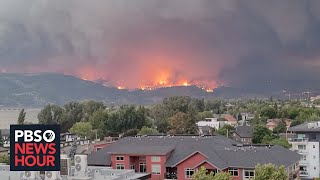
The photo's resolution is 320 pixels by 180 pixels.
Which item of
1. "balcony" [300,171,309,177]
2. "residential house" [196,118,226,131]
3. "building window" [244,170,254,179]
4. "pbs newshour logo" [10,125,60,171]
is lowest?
"balcony" [300,171,309,177]

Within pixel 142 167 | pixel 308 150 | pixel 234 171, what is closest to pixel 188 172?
pixel 234 171

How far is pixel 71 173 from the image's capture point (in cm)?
4728

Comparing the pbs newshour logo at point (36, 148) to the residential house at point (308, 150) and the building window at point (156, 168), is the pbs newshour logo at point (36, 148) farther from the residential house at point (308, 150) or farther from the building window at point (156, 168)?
the residential house at point (308, 150)

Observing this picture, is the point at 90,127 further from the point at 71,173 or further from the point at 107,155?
the point at 71,173

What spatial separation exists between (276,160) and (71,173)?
22390 millimetres

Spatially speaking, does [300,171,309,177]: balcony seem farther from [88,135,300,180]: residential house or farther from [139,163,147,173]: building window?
[139,163,147,173]: building window

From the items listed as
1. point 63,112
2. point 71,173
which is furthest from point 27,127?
point 63,112

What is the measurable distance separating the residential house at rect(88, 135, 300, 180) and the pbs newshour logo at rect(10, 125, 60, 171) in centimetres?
2547

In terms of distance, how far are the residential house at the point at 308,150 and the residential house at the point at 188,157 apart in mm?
15363

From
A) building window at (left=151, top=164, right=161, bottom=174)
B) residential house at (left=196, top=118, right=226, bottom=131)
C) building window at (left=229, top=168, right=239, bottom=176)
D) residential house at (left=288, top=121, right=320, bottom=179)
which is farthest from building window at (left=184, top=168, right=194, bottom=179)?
residential house at (left=196, top=118, right=226, bottom=131)

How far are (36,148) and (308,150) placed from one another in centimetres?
5260

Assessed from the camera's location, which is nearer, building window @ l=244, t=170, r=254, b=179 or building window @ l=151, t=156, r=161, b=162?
building window @ l=244, t=170, r=254, b=179

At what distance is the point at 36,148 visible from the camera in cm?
3488

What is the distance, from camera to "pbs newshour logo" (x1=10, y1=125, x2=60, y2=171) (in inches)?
1374
